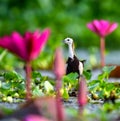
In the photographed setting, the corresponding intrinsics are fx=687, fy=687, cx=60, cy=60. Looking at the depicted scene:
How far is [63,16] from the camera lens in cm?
938

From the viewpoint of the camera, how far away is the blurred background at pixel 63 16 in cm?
912

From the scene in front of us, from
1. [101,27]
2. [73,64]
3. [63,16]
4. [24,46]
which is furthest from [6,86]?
[63,16]

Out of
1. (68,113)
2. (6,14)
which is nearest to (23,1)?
(6,14)

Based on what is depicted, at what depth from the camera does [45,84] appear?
89.1 inches

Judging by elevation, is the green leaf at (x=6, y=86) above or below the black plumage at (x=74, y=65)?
below

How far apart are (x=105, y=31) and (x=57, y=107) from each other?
4.10ft

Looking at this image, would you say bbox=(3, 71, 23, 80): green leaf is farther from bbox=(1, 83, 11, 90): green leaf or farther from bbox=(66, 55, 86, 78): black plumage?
bbox=(66, 55, 86, 78): black plumage

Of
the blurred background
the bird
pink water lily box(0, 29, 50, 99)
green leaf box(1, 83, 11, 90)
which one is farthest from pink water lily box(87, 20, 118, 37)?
the blurred background

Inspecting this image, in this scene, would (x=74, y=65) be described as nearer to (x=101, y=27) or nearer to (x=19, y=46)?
(x=101, y=27)

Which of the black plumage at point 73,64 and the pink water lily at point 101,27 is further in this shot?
the pink water lily at point 101,27

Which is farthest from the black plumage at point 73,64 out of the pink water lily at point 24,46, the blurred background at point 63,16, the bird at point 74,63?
the blurred background at point 63,16

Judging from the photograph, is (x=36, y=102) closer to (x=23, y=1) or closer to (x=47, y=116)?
(x=47, y=116)

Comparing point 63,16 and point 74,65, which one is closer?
point 74,65

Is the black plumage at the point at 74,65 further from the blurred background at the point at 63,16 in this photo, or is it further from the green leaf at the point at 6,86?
the blurred background at the point at 63,16
